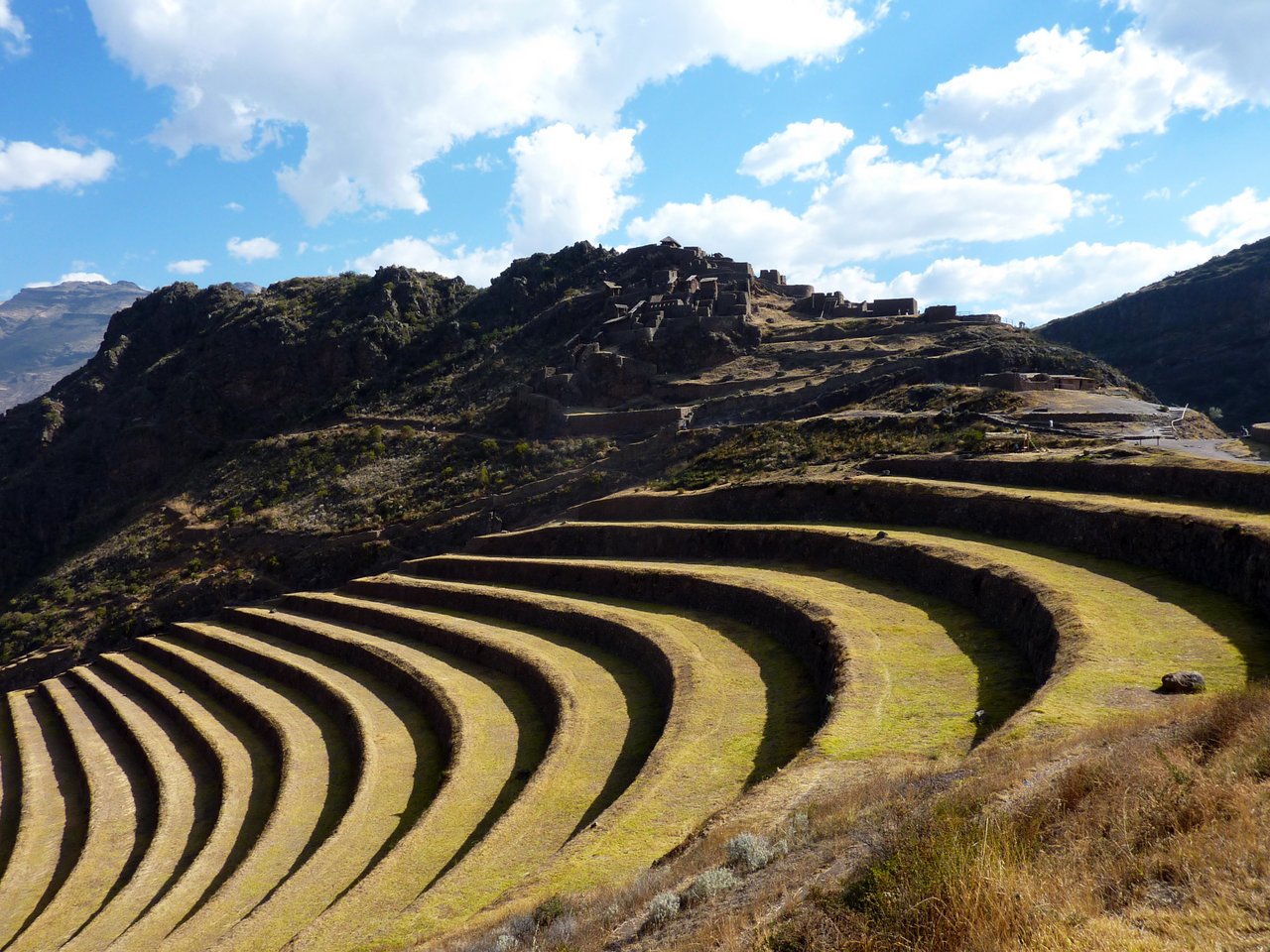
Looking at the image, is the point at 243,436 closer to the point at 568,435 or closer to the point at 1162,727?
the point at 568,435

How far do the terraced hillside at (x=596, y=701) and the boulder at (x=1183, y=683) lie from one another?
30 cm

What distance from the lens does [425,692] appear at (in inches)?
860

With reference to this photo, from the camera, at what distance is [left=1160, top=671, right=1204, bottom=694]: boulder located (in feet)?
35.5

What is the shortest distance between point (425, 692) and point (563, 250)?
64.4 meters

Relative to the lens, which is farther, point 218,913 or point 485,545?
point 485,545

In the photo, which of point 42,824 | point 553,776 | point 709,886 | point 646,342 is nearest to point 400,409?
point 646,342

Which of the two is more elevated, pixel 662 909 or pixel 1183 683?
pixel 1183 683

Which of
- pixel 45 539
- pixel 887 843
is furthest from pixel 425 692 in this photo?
pixel 45 539

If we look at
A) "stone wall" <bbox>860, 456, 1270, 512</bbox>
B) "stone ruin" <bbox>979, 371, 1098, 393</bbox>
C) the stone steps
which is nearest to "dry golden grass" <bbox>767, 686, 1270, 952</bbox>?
"stone wall" <bbox>860, 456, 1270, 512</bbox>

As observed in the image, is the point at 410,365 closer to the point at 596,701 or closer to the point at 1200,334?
the point at 596,701

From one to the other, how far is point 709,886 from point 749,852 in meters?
0.71

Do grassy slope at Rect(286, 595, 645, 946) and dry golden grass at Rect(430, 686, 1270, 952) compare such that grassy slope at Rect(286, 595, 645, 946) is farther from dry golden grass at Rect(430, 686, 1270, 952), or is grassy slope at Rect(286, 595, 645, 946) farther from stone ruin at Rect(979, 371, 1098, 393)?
stone ruin at Rect(979, 371, 1098, 393)

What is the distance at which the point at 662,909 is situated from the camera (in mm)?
7234

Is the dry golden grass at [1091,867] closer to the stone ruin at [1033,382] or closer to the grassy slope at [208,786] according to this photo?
the grassy slope at [208,786]
